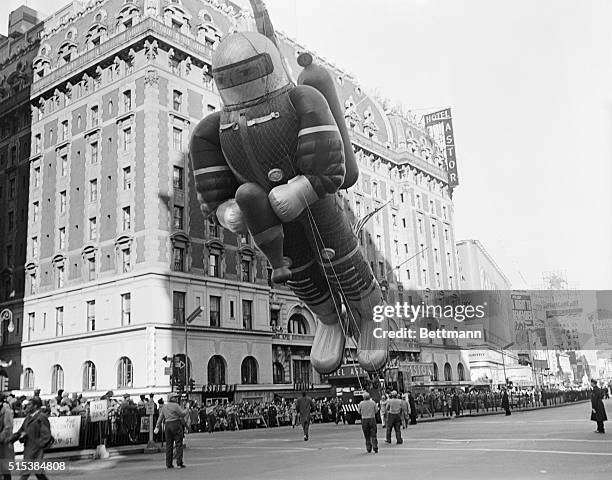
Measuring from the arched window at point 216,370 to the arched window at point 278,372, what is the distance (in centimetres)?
514

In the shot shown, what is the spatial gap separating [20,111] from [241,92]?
4098cm

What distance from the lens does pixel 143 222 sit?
1499 inches

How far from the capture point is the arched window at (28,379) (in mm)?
42875

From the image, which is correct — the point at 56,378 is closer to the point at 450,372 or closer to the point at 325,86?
the point at 325,86

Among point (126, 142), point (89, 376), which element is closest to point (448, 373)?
point (89, 376)

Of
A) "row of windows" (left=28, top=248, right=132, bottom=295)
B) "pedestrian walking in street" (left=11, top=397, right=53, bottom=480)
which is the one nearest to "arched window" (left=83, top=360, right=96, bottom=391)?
"row of windows" (left=28, top=248, right=132, bottom=295)

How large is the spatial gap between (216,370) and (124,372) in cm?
534

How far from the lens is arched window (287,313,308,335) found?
46809 mm

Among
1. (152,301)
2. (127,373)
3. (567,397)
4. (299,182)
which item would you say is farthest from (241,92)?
(567,397)

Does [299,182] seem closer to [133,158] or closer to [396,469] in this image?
[396,469]

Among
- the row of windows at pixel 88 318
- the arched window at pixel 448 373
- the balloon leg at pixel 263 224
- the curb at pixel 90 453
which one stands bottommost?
the curb at pixel 90 453

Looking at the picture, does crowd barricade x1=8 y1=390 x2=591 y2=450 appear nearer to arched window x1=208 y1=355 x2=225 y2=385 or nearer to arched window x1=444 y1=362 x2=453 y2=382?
arched window x1=208 y1=355 x2=225 y2=385

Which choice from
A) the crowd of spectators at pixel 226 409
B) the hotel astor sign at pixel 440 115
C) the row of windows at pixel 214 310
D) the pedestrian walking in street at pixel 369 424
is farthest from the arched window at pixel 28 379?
the pedestrian walking in street at pixel 369 424

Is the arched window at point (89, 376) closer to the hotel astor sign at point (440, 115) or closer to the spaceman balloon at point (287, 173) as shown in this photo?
the hotel astor sign at point (440, 115)
